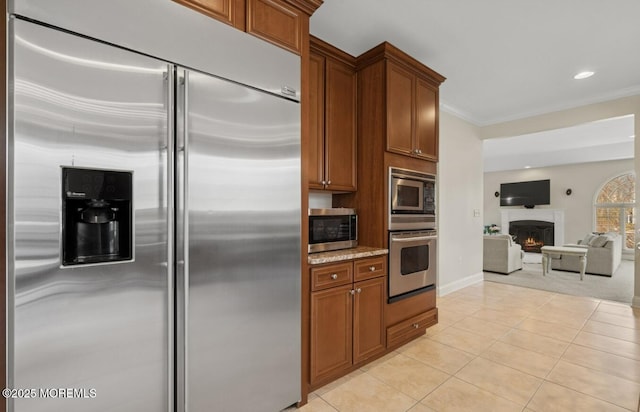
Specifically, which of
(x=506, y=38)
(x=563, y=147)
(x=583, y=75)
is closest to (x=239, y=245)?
(x=506, y=38)

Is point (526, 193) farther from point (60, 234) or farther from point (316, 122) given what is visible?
point (60, 234)

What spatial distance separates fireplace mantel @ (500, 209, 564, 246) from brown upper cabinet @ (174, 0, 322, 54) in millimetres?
9828

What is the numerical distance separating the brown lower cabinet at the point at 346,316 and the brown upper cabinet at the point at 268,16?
4.93ft

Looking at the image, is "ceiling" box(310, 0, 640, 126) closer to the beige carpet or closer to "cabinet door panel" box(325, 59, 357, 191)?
"cabinet door panel" box(325, 59, 357, 191)

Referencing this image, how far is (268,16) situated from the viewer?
1.77 metres

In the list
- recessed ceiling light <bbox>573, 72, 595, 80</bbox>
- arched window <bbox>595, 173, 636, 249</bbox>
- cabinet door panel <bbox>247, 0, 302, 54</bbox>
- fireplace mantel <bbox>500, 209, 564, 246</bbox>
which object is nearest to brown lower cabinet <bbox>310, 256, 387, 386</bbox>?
cabinet door panel <bbox>247, 0, 302, 54</bbox>

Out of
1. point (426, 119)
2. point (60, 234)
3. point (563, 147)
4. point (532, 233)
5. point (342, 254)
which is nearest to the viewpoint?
point (60, 234)

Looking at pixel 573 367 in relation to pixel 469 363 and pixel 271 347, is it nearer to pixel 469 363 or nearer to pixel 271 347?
pixel 469 363

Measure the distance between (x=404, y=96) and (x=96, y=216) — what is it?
8.17 feet

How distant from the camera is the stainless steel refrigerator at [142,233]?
1.09 metres

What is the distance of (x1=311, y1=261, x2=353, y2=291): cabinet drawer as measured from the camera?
2.00m

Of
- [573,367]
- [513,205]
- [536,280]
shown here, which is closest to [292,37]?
[573,367]

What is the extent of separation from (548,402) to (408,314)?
3.56 ft

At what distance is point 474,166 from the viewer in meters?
4.94
